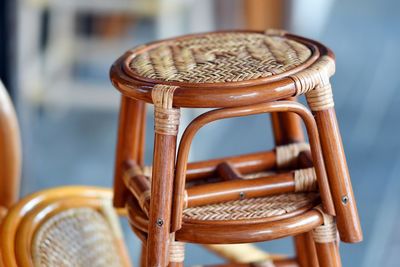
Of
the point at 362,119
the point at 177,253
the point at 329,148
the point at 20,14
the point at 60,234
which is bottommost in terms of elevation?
the point at 362,119

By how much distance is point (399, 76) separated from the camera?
3.21m

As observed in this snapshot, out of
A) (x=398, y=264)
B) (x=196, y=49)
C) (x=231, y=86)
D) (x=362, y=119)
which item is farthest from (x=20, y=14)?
(x=231, y=86)

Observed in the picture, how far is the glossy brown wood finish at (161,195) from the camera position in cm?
85

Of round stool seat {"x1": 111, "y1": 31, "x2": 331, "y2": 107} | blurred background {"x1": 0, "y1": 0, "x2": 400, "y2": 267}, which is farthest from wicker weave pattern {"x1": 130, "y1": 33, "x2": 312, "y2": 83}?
blurred background {"x1": 0, "y1": 0, "x2": 400, "y2": 267}

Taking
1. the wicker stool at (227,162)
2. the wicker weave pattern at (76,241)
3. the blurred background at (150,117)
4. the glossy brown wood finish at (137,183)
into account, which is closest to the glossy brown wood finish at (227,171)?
the wicker stool at (227,162)

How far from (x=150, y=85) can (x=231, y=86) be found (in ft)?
0.32

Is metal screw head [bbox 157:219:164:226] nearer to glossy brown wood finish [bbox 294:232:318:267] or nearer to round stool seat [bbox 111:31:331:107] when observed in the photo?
round stool seat [bbox 111:31:331:107]

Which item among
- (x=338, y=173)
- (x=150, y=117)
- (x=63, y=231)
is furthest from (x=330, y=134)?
(x=150, y=117)

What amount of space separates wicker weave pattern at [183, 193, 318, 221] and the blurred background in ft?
3.69

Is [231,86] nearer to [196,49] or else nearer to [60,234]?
[196,49]

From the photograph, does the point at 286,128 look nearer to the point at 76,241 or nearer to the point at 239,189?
the point at 239,189

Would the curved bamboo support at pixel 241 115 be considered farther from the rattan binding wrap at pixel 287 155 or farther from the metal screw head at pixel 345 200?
the rattan binding wrap at pixel 287 155

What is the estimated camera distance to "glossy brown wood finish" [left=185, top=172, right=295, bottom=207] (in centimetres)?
94

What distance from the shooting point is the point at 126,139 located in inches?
42.0
